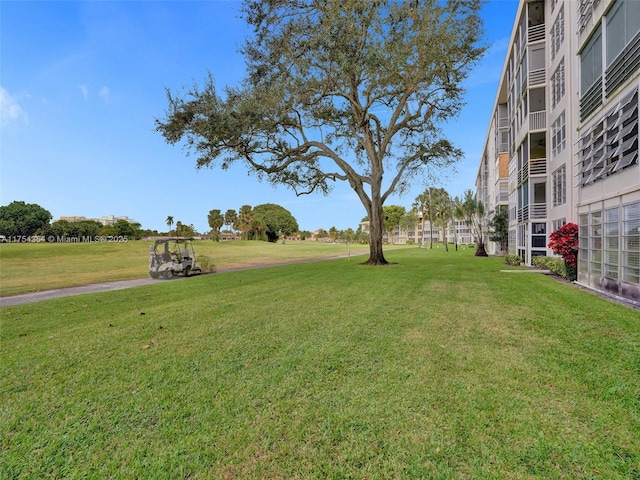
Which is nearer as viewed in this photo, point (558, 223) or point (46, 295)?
point (46, 295)

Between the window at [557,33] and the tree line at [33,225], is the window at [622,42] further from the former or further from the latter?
the tree line at [33,225]

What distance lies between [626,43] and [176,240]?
62.5 ft

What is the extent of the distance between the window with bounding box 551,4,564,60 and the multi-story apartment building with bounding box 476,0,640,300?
0.17ft

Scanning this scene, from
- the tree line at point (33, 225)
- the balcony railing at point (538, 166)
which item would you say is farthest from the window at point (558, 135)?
the tree line at point (33, 225)

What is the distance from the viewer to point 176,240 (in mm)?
18328

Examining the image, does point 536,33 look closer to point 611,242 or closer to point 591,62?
point 591,62

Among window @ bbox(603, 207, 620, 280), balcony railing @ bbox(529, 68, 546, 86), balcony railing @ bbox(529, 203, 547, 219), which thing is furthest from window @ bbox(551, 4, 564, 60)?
window @ bbox(603, 207, 620, 280)

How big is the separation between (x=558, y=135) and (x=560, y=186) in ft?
8.50

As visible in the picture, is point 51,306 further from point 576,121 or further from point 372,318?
point 576,121

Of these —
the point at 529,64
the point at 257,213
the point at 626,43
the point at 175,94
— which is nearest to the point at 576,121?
the point at 626,43

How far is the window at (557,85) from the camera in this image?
1642cm

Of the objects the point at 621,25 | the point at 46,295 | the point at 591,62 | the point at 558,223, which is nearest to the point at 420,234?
the point at 558,223

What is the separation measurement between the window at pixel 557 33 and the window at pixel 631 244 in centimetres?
1183

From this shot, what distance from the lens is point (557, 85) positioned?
17.4 meters
